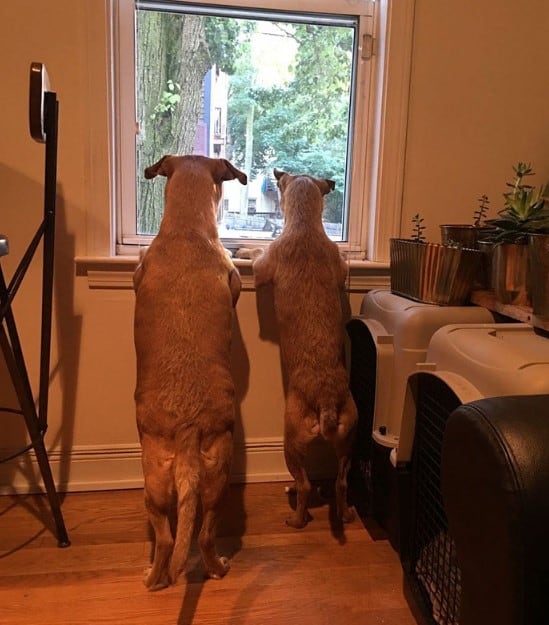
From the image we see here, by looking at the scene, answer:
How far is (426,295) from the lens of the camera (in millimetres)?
1660

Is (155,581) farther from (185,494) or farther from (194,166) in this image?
(194,166)

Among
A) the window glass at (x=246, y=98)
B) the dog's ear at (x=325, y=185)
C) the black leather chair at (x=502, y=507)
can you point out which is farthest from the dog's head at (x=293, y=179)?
the black leather chair at (x=502, y=507)

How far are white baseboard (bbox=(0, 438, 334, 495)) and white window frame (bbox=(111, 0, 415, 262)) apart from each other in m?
0.75

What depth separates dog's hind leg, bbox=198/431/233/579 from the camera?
1388mm

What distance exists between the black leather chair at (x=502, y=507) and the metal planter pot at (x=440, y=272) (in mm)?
792

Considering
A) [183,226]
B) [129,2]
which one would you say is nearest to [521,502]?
[183,226]

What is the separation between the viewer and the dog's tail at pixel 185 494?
4.17 feet

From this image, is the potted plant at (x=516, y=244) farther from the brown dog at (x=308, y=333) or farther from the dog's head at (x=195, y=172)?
the dog's head at (x=195, y=172)

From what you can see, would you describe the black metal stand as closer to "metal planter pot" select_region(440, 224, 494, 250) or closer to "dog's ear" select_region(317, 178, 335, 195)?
"dog's ear" select_region(317, 178, 335, 195)

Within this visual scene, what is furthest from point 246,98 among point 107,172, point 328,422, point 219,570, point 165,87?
point 219,570

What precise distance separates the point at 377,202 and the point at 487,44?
679 millimetres

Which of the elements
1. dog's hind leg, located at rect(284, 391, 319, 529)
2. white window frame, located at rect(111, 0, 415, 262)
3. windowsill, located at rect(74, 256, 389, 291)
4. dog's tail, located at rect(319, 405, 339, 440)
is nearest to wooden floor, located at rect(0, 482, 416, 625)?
dog's hind leg, located at rect(284, 391, 319, 529)

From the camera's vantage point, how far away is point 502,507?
0.77 metres

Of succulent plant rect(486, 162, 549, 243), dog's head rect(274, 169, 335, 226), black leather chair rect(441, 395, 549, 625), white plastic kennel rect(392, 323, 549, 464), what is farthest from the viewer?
dog's head rect(274, 169, 335, 226)
